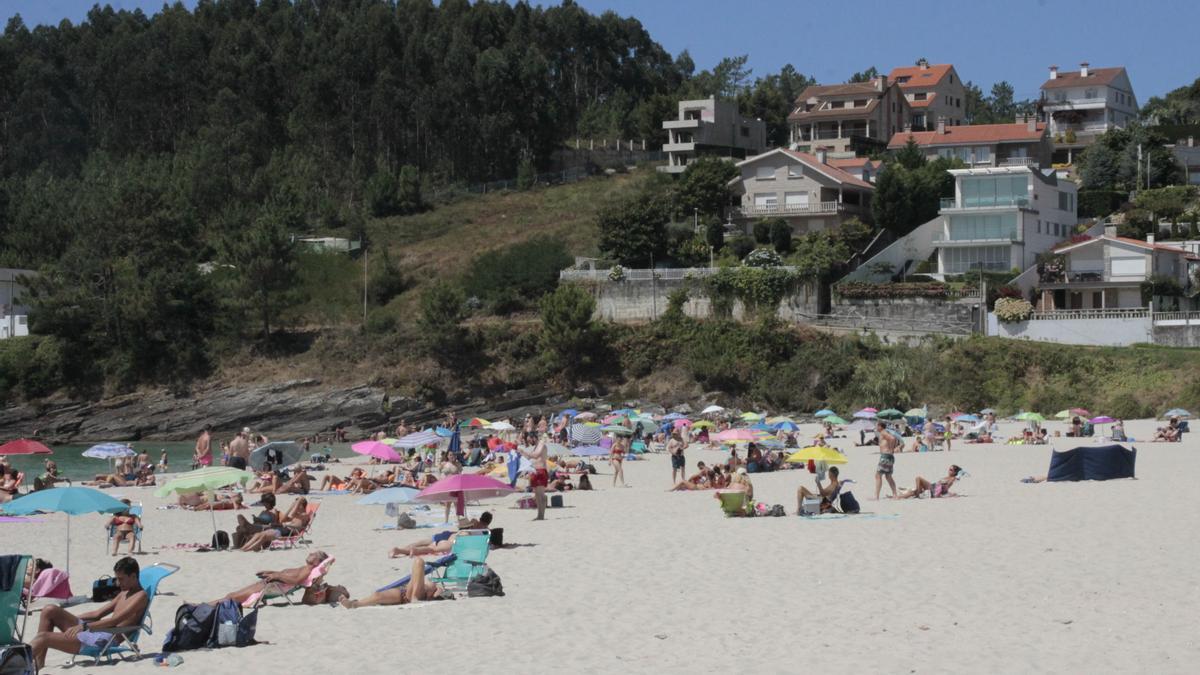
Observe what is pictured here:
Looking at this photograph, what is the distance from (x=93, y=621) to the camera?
34.5 feet

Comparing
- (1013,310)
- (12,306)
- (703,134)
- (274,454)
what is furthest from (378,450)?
(703,134)

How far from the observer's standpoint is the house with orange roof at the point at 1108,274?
48188mm

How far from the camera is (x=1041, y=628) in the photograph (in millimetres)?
10672

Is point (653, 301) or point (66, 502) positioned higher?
point (653, 301)

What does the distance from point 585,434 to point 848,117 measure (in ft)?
158

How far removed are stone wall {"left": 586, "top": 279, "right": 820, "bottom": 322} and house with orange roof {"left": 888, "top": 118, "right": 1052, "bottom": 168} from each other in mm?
21184

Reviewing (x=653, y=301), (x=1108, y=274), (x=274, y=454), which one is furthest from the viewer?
(x=653, y=301)

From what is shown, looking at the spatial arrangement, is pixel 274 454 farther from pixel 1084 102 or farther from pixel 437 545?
pixel 1084 102

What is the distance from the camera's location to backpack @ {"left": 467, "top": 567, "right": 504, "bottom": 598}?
42.5ft

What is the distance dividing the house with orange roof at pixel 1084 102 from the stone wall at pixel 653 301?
119 ft

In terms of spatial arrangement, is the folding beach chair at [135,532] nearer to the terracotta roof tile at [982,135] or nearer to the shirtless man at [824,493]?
the shirtless man at [824,493]

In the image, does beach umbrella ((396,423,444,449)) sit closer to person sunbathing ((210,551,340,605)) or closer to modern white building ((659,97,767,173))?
person sunbathing ((210,551,340,605))

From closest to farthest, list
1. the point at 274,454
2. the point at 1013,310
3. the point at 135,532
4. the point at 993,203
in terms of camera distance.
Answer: the point at 135,532, the point at 274,454, the point at 1013,310, the point at 993,203

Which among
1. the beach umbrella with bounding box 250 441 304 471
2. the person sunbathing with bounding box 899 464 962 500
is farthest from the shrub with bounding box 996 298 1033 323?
the beach umbrella with bounding box 250 441 304 471
